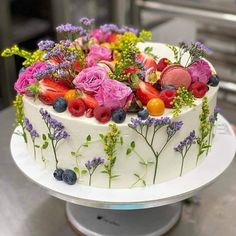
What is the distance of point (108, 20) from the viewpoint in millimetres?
2688

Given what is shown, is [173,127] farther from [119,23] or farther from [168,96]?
[119,23]

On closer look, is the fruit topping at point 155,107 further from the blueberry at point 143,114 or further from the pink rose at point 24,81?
the pink rose at point 24,81

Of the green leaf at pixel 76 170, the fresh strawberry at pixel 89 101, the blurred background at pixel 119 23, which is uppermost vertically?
the fresh strawberry at pixel 89 101

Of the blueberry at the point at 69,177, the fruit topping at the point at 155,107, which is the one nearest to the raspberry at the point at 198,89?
the fruit topping at the point at 155,107

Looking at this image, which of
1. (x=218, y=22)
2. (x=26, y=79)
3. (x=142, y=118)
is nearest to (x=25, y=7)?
(x=218, y=22)

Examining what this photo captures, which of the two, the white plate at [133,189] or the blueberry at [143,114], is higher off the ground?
the blueberry at [143,114]

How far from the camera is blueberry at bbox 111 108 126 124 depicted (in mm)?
899

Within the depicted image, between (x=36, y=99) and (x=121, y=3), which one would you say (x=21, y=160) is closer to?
(x=36, y=99)

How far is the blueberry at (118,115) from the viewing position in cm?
90

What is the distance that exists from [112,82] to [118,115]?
0.23ft

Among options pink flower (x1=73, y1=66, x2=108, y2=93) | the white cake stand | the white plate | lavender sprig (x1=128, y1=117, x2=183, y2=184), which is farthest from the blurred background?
pink flower (x1=73, y1=66, x2=108, y2=93)

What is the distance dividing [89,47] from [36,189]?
1.34 feet

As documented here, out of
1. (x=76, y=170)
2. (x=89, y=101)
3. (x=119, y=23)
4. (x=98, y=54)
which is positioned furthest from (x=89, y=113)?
(x=119, y=23)

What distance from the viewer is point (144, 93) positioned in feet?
3.13
